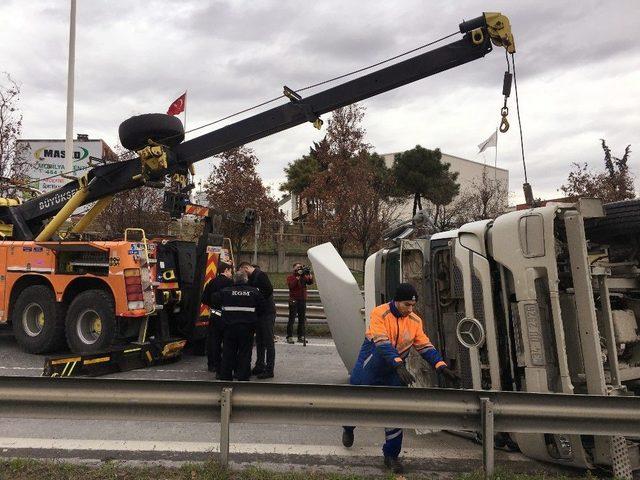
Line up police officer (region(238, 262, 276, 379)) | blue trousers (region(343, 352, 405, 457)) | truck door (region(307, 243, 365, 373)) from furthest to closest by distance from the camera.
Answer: police officer (region(238, 262, 276, 379)) < truck door (region(307, 243, 365, 373)) < blue trousers (region(343, 352, 405, 457))

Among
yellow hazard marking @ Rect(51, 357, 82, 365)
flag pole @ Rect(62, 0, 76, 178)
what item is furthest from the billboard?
yellow hazard marking @ Rect(51, 357, 82, 365)

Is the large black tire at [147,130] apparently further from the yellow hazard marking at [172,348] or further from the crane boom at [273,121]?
the yellow hazard marking at [172,348]

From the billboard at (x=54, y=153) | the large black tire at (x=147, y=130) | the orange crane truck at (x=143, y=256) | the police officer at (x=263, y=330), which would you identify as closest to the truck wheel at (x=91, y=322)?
the orange crane truck at (x=143, y=256)

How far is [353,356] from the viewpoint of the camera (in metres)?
5.73

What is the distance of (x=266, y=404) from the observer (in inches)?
141

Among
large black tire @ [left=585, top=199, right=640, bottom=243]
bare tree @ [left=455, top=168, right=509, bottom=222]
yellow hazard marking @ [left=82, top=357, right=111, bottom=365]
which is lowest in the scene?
yellow hazard marking @ [left=82, top=357, right=111, bottom=365]

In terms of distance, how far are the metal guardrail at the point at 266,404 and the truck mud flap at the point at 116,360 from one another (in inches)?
104

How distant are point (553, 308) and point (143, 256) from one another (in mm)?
5453

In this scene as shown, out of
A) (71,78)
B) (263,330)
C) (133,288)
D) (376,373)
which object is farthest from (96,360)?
(71,78)

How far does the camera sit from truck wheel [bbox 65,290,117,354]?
23.8 feet

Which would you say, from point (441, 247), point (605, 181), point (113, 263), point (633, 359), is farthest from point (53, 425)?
point (605, 181)

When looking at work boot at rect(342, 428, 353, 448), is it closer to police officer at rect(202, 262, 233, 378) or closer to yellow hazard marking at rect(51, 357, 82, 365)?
police officer at rect(202, 262, 233, 378)

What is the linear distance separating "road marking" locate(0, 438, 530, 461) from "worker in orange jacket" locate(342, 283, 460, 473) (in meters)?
0.21

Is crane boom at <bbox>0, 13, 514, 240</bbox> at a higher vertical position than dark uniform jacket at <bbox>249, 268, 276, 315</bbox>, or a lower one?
higher
